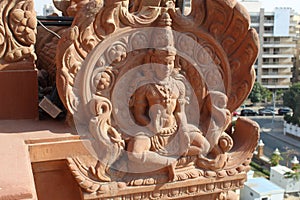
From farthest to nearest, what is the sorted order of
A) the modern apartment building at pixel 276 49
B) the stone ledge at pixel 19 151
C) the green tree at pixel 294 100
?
the modern apartment building at pixel 276 49 < the green tree at pixel 294 100 < the stone ledge at pixel 19 151

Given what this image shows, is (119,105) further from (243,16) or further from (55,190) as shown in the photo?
(243,16)

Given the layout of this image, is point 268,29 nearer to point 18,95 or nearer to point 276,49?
point 276,49

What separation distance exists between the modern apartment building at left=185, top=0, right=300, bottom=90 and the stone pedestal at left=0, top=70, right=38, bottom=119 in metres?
26.2

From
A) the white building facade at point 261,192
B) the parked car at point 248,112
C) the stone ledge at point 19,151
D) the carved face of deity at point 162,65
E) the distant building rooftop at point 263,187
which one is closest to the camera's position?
the stone ledge at point 19,151

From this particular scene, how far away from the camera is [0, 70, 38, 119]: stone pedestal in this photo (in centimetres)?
254

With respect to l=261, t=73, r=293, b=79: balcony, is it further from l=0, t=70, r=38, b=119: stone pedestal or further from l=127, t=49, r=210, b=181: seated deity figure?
l=0, t=70, r=38, b=119: stone pedestal

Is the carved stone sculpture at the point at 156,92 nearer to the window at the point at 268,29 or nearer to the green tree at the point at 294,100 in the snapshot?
the green tree at the point at 294,100

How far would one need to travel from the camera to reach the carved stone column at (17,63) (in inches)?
100

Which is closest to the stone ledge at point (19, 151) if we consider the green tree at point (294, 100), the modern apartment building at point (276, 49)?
the green tree at point (294, 100)

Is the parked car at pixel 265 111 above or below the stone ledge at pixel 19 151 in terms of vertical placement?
below

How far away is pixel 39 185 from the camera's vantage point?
87.5 inches

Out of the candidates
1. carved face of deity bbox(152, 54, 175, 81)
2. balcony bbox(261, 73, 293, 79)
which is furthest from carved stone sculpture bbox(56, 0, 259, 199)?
balcony bbox(261, 73, 293, 79)

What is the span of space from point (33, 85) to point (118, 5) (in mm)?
881

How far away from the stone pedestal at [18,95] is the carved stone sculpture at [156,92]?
1.77ft
